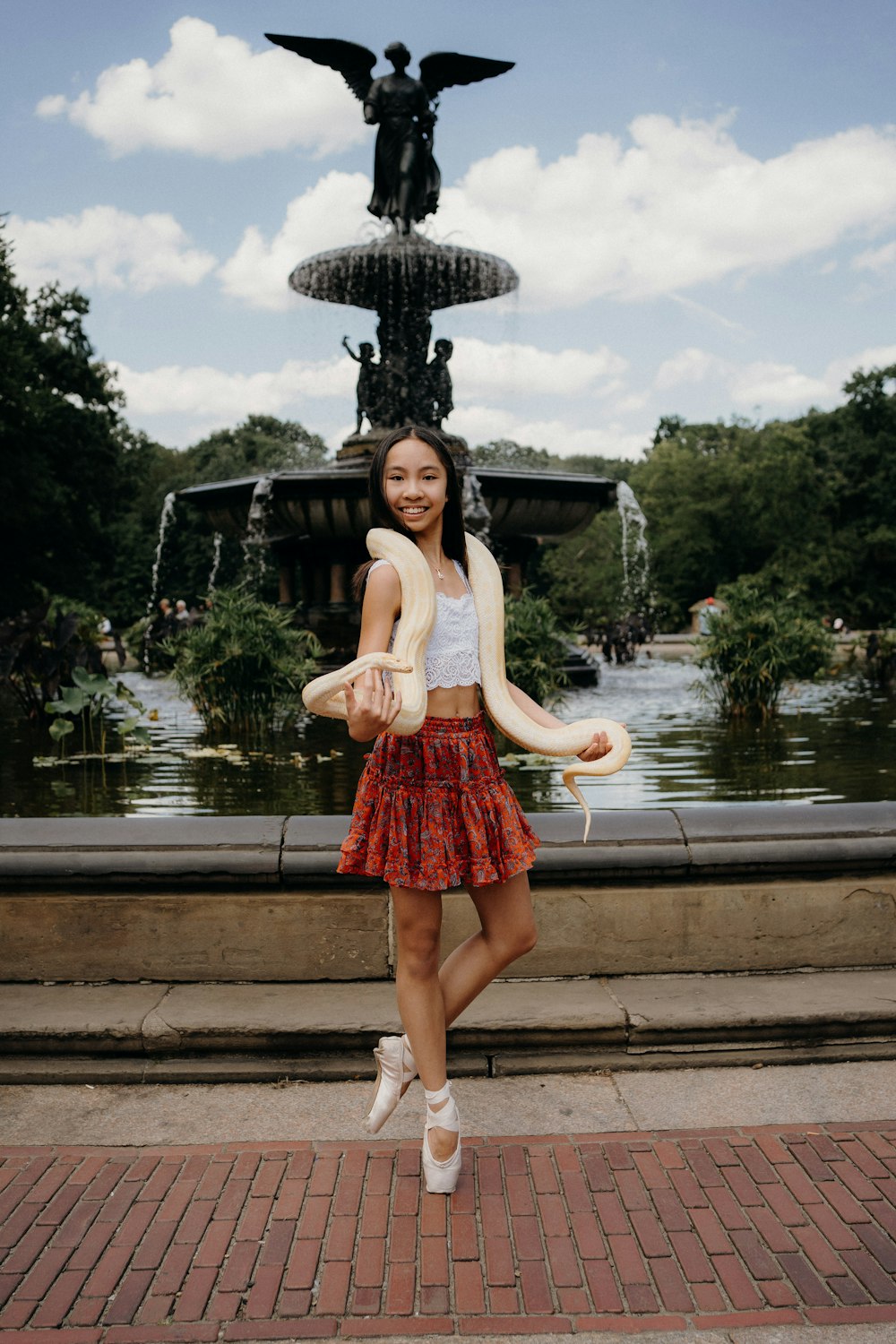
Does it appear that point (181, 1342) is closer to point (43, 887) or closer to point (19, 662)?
point (43, 887)

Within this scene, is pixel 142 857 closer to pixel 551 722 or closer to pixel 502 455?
pixel 551 722

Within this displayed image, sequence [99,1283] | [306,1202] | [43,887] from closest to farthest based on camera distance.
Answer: [99,1283]
[306,1202]
[43,887]

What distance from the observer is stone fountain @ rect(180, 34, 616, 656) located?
11.9 m

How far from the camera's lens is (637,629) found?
64.8 feet

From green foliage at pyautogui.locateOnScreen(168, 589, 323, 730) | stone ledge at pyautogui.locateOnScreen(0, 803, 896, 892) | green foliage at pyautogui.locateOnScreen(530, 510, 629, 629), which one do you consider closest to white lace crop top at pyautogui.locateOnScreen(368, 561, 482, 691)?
stone ledge at pyautogui.locateOnScreen(0, 803, 896, 892)

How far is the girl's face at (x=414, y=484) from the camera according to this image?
2.99 m

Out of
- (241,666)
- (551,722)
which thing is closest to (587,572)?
(241,666)

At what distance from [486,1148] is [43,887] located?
5.95 feet

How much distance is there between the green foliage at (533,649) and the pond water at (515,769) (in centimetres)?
58

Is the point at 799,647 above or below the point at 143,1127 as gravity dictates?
above

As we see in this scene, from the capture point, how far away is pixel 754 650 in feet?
28.8

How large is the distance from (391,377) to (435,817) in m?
11.2

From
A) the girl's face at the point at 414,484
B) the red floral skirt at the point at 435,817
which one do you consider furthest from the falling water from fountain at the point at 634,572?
the red floral skirt at the point at 435,817

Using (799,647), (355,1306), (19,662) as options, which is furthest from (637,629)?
(355,1306)
